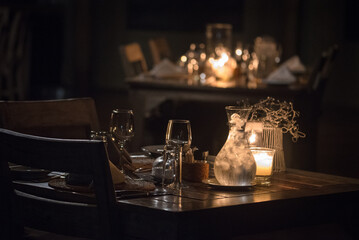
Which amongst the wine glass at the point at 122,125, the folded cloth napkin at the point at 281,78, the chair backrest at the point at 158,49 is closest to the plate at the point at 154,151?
the wine glass at the point at 122,125

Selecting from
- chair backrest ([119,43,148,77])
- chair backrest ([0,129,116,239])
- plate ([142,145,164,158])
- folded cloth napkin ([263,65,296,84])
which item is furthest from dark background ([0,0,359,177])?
chair backrest ([0,129,116,239])

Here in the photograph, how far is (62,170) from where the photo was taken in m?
1.65

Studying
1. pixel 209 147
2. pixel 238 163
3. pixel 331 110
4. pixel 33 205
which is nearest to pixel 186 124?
pixel 238 163

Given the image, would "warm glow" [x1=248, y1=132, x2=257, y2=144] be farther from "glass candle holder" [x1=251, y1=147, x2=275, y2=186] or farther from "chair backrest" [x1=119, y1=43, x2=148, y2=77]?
"chair backrest" [x1=119, y1=43, x2=148, y2=77]

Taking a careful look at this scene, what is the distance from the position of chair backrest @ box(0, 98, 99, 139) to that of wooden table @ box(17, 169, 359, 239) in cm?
71

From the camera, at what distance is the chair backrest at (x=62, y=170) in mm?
1614

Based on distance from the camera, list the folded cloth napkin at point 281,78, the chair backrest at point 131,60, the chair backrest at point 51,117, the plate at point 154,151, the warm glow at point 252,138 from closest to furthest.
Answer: the warm glow at point 252,138
the plate at point 154,151
the chair backrest at point 51,117
the folded cloth napkin at point 281,78
the chair backrest at point 131,60

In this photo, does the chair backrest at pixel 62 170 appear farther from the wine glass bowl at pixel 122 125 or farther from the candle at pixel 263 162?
the candle at pixel 263 162

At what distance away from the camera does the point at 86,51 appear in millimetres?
11211

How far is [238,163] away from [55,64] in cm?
959

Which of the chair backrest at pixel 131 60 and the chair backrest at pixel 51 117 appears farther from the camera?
the chair backrest at pixel 131 60

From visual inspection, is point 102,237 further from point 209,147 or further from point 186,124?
point 209,147

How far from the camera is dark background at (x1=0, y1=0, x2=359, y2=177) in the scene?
10.5 meters

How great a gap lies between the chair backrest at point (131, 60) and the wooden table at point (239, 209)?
375cm
